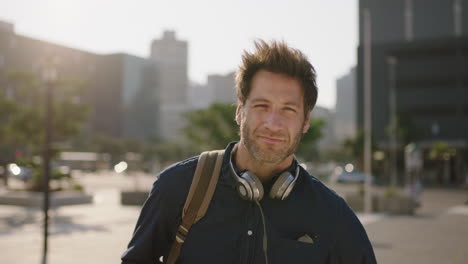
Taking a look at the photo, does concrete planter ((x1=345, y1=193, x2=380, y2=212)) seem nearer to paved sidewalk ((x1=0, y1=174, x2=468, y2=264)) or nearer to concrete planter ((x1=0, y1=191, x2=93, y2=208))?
paved sidewalk ((x1=0, y1=174, x2=468, y2=264))

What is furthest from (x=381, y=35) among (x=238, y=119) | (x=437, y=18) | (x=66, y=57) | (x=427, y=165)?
(x=66, y=57)

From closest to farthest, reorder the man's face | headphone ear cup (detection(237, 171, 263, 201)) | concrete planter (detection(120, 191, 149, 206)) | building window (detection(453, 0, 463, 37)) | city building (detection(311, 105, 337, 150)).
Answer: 1. headphone ear cup (detection(237, 171, 263, 201))
2. the man's face
3. city building (detection(311, 105, 337, 150))
4. concrete planter (detection(120, 191, 149, 206))
5. building window (detection(453, 0, 463, 37))

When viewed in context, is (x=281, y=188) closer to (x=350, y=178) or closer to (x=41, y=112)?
(x=41, y=112)

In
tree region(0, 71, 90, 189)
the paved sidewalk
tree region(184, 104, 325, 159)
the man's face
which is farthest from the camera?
tree region(184, 104, 325, 159)

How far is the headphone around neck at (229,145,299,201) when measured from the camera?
7.23ft

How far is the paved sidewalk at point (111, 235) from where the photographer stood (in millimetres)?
10540

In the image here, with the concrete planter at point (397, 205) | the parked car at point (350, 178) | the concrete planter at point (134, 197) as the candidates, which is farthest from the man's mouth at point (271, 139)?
the parked car at point (350, 178)

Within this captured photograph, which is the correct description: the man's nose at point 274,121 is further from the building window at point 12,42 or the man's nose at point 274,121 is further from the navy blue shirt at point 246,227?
the building window at point 12,42

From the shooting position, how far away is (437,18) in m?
73.1

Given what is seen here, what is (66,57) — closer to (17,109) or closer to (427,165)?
(427,165)

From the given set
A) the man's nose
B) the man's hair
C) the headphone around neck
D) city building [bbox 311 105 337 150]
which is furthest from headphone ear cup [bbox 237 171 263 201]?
city building [bbox 311 105 337 150]

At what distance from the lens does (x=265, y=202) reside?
2.30 m

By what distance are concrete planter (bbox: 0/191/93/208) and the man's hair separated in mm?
20324

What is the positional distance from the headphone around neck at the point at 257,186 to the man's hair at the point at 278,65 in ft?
1.14
